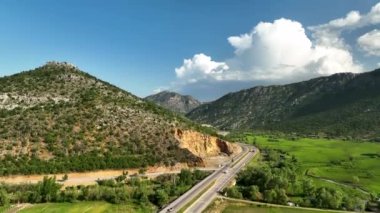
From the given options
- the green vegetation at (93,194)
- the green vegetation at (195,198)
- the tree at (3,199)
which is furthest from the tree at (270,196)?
the tree at (3,199)

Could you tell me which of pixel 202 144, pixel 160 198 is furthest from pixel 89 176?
pixel 202 144

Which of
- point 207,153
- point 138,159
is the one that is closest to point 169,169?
point 138,159

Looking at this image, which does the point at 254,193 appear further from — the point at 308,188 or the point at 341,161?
the point at 341,161

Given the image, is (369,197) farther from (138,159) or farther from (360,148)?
(360,148)

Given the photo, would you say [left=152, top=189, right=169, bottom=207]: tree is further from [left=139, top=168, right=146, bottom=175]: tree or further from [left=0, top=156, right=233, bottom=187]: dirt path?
[left=139, top=168, right=146, bottom=175]: tree

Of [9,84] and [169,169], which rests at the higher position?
[9,84]
